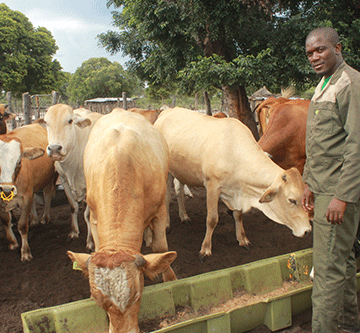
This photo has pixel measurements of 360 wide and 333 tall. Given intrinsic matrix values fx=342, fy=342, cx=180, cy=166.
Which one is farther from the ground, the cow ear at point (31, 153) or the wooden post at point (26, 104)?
the wooden post at point (26, 104)

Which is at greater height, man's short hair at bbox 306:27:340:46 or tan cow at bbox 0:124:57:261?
man's short hair at bbox 306:27:340:46

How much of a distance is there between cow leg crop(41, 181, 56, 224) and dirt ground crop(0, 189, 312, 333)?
0.44ft

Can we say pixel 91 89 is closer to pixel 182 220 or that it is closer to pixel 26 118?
pixel 26 118

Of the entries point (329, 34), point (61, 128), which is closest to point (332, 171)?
point (329, 34)

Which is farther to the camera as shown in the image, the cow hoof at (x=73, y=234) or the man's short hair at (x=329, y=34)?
the cow hoof at (x=73, y=234)

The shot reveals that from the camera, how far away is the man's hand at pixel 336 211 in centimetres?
231

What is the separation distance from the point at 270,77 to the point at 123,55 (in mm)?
6697

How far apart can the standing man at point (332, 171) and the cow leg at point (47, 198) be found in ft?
15.2

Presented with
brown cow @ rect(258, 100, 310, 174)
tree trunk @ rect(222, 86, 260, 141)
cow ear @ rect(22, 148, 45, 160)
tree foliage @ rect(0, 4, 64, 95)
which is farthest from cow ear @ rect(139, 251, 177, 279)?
tree foliage @ rect(0, 4, 64, 95)

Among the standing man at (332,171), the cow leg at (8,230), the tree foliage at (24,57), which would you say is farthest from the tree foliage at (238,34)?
the tree foliage at (24,57)

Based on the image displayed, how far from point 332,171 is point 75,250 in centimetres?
360

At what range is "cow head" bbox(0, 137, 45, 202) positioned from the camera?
164 inches

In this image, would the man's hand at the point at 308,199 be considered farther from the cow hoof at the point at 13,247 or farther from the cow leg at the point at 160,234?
the cow hoof at the point at 13,247

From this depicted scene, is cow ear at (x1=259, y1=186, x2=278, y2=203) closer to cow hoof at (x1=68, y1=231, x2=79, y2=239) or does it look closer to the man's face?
the man's face
